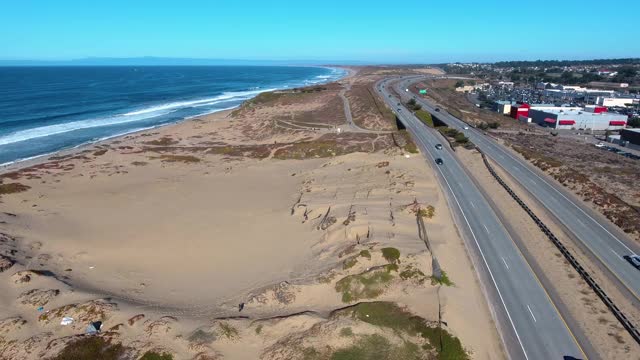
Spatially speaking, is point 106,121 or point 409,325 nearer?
point 409,325

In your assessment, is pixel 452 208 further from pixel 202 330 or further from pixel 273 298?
pixel 202 330

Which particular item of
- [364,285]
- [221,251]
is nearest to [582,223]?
[364,285]

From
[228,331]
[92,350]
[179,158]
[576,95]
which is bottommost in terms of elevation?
[92,350]

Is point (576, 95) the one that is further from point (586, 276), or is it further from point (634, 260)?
point (586, 276)

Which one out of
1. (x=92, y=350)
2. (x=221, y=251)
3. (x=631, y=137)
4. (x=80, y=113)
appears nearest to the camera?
(x=92, y=350)

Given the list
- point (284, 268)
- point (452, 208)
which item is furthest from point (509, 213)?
point (284, 268)

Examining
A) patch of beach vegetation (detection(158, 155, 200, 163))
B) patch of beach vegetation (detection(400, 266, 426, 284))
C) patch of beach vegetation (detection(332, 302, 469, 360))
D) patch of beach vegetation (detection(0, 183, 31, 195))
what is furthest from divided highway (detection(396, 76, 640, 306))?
patch of beach vegetation (detection(0, 183, 31, 195))
